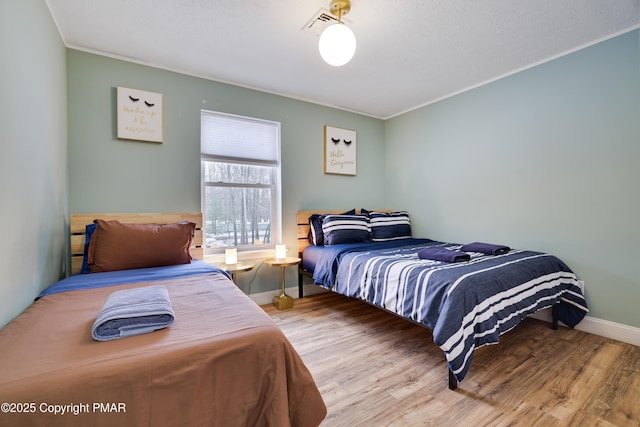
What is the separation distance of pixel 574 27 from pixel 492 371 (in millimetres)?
2617

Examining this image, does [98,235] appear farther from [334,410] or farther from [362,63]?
[362,63]

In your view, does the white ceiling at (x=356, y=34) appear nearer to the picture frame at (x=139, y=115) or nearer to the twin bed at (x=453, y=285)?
the picture frame at (x=139, y=115)

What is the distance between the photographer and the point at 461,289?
174 centimetres

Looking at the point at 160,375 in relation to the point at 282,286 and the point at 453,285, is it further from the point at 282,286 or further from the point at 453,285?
the point at 282,286

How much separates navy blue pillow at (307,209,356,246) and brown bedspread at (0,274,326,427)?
2.09 meters

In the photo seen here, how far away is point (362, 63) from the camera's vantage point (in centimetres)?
270

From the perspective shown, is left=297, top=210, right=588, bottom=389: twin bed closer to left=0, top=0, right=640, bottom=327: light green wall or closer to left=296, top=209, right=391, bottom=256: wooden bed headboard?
left=296, top=209, right=391, bottom=256: wooden bed headboard

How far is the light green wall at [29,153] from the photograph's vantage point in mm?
1295

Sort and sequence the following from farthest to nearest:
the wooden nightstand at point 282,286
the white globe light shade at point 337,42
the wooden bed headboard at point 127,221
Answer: the wooden nightstand at point 282,286 < the wooden bed headboard at point 127,221 < the white globe light shade at point 337,42

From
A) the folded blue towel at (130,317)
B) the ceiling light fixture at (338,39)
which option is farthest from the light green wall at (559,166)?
the folded blue towel at (130,317)

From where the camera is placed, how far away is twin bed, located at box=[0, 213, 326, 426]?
0.77 m

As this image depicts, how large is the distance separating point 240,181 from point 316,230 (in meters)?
1.03

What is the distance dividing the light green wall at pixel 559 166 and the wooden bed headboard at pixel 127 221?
9.30ft

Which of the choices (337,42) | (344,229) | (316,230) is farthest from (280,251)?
(337,42)
